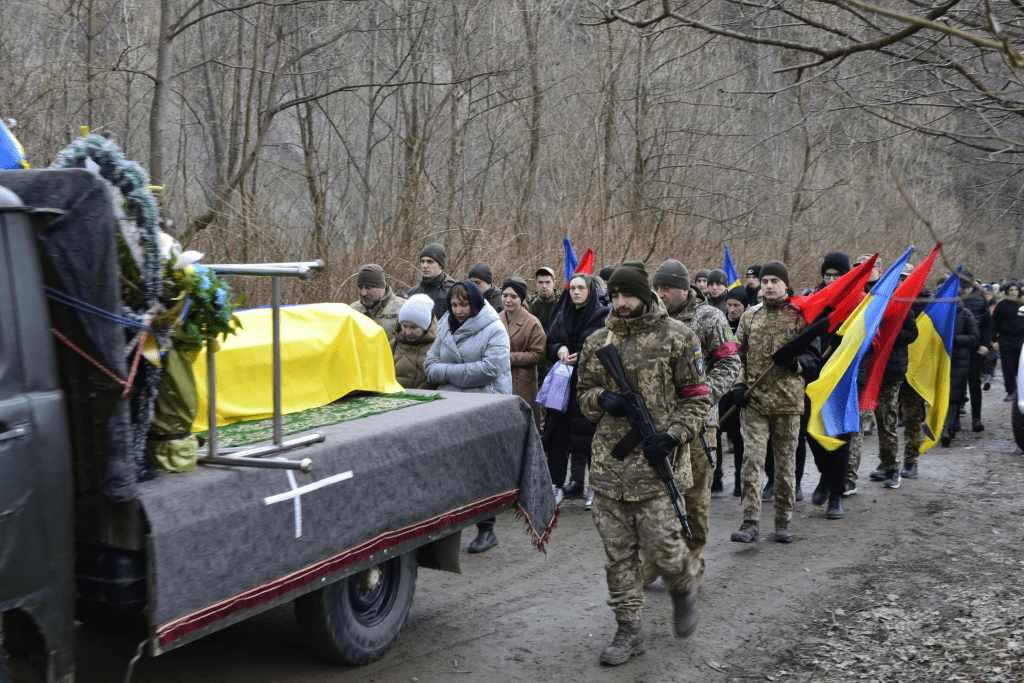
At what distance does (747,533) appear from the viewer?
25.1 feet

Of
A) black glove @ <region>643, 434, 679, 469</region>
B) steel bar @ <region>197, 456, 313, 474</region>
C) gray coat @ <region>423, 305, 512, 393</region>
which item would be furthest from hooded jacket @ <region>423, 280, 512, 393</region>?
steel bar @ <region>197, 456, 313, 474</region>

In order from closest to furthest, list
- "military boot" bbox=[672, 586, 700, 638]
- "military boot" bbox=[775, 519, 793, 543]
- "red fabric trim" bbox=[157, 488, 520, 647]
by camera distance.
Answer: "red fabric trim" bbox=[157, 488, 520, 647] < "military boot" bbox=[672, 586, 700, 638] < "military boot" bbox=[775, 519, 793, 543]

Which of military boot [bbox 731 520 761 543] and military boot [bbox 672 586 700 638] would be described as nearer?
military boot [bbox 672 586 700 638]

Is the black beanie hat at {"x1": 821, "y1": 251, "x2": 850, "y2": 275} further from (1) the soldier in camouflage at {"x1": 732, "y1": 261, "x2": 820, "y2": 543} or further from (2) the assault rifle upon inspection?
(2) the assault rifle

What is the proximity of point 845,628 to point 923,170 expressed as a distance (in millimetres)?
14862

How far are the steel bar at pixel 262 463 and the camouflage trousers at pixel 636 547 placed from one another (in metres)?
1.98

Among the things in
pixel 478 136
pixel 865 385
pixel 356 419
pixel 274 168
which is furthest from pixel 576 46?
pixel 356 419

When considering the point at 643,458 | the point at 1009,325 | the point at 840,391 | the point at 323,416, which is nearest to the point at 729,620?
the point at 643,458

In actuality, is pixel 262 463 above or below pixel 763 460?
above

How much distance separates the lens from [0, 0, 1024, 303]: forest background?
35.8 feet

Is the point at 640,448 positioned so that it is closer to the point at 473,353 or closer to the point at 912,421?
the point at 473,353

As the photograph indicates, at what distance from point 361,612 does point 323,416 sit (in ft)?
3.71

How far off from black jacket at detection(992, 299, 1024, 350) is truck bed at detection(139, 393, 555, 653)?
35.8 feet

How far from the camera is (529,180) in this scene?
17.6 m
